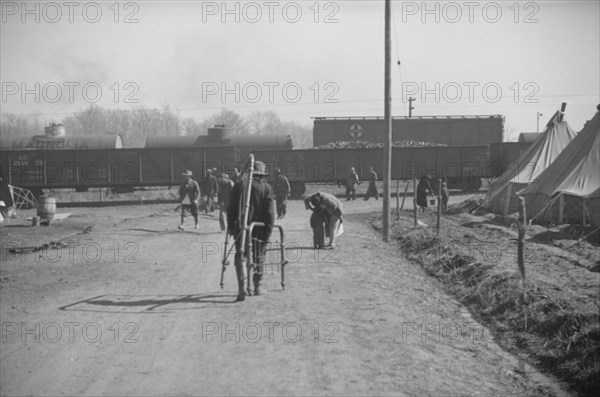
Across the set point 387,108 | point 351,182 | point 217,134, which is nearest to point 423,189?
point 387,108

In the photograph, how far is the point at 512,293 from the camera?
869cm

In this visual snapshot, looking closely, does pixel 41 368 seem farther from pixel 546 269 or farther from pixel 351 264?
pixel 546 269

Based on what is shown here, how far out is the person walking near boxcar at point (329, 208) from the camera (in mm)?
12352

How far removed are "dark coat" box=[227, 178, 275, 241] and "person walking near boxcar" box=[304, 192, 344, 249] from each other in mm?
4093

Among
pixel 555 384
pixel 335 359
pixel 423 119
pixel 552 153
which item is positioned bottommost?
pixel 555 384

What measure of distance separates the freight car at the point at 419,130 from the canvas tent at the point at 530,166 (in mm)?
18858

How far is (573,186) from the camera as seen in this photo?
16469 millimetres

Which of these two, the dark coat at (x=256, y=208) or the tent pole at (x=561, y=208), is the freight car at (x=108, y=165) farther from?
the dark coat at (x=256, y=208)

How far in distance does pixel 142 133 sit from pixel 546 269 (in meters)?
101

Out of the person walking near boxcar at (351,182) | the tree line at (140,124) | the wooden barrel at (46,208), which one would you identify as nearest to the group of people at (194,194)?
the wooden barrel at (46,208)

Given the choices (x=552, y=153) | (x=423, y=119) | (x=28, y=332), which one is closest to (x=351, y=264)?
(x=28, y=332)

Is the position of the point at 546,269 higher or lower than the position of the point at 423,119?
lower

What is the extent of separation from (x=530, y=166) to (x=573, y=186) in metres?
4.43

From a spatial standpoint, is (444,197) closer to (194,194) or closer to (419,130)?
(194,194)
